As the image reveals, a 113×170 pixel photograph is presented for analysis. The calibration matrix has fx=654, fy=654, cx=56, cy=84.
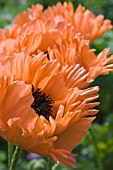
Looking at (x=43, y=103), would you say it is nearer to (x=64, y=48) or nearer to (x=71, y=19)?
(x=64, y=48)

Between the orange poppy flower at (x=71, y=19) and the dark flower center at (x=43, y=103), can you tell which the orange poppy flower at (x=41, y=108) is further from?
the orange poppy flower at (x=71, y=19)

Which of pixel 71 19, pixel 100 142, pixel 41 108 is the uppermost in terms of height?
pixel 71 19

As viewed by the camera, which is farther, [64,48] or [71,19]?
[71,19]

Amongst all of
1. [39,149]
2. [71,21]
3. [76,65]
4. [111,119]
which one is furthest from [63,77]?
[111,119]

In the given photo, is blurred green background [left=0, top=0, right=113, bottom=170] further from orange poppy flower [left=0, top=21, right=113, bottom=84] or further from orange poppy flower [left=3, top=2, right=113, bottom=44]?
orange poppy flower [left=0, top=21, right=113, bottom=84]

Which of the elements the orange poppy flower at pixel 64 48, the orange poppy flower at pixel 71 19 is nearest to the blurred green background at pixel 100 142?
the orange poppy flower at pixel 71 19

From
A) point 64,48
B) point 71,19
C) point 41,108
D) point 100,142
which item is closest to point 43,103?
point 41,108

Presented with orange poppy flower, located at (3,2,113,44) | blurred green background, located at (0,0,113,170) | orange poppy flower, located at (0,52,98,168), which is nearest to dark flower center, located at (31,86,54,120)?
orange poppy flower, located at (0,52,98,168)
